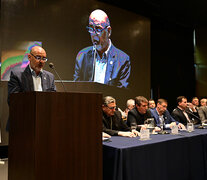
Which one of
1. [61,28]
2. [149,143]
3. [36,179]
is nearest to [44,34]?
[61,28]

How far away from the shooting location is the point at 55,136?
138cm

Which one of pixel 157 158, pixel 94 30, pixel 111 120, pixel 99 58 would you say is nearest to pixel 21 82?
pixel 111 120

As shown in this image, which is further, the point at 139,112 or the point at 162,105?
the point at 162,105

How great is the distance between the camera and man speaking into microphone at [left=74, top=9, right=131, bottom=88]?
4.84 meters

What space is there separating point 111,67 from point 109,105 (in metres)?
2.79

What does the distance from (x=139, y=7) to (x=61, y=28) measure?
2523 millimetres

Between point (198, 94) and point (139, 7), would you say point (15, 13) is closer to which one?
point (139, 7)

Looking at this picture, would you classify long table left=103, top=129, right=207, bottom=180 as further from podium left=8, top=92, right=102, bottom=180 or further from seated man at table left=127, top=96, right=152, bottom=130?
seated man at table left=127, top=96, right=152, bottom=130

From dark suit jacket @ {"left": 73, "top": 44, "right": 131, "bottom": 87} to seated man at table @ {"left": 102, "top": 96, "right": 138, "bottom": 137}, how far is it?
7.01 feet

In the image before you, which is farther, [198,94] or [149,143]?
[198,94]

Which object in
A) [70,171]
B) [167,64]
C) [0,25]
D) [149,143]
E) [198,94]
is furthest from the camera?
[198,94]

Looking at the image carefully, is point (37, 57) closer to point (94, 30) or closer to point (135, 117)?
point (135, 117)

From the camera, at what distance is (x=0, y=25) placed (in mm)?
4090

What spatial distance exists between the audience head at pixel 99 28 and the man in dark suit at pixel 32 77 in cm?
305
